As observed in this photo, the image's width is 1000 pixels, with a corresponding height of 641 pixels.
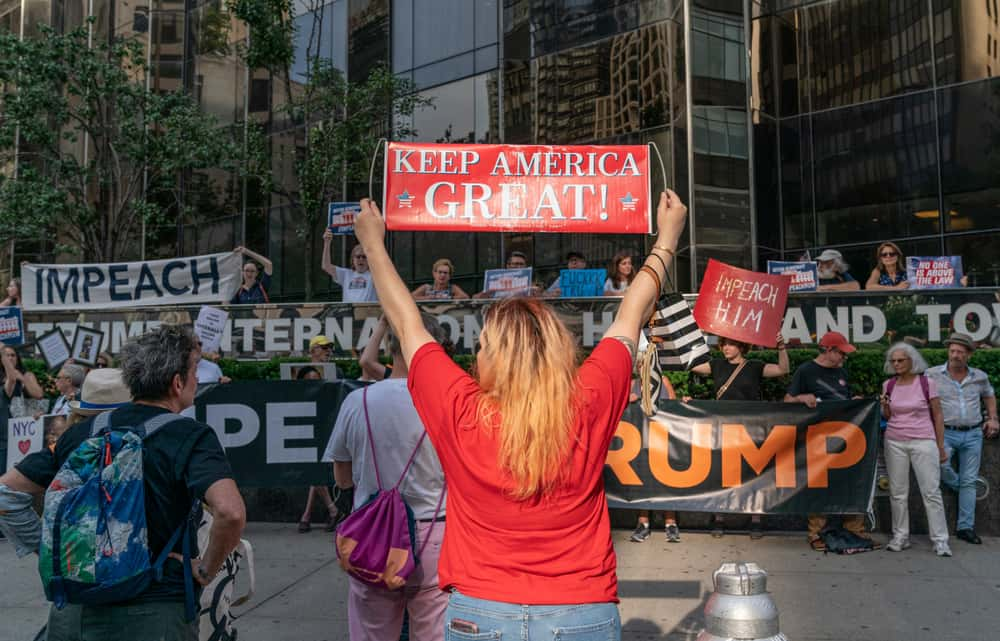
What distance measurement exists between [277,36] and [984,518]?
1508 cm

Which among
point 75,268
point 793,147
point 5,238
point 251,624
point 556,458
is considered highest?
point 793,147

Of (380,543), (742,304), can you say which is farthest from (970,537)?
(380,543)

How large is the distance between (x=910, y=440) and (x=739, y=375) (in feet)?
5.17

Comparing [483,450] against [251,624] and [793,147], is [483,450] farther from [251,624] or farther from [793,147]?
[793,147]

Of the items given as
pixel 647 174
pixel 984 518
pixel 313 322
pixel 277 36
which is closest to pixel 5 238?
pixel 277 36

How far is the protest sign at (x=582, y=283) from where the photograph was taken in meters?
11.3

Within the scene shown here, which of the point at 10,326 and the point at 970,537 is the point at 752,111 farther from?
the point at 10,326

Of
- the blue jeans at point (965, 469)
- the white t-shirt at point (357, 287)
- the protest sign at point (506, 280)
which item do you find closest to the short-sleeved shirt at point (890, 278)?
the blue jeans at point (965, 469)

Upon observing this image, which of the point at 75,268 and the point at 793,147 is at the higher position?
the point at 793,147

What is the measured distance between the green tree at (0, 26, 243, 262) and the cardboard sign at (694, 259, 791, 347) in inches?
523

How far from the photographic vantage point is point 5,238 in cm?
1888

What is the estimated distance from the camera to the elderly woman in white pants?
7.83 meters

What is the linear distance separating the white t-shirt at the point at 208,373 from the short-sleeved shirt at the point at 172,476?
6.74 m

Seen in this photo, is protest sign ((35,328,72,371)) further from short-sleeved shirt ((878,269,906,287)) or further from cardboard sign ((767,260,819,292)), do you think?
short-sleeved shirt ((878,269,906,287))
